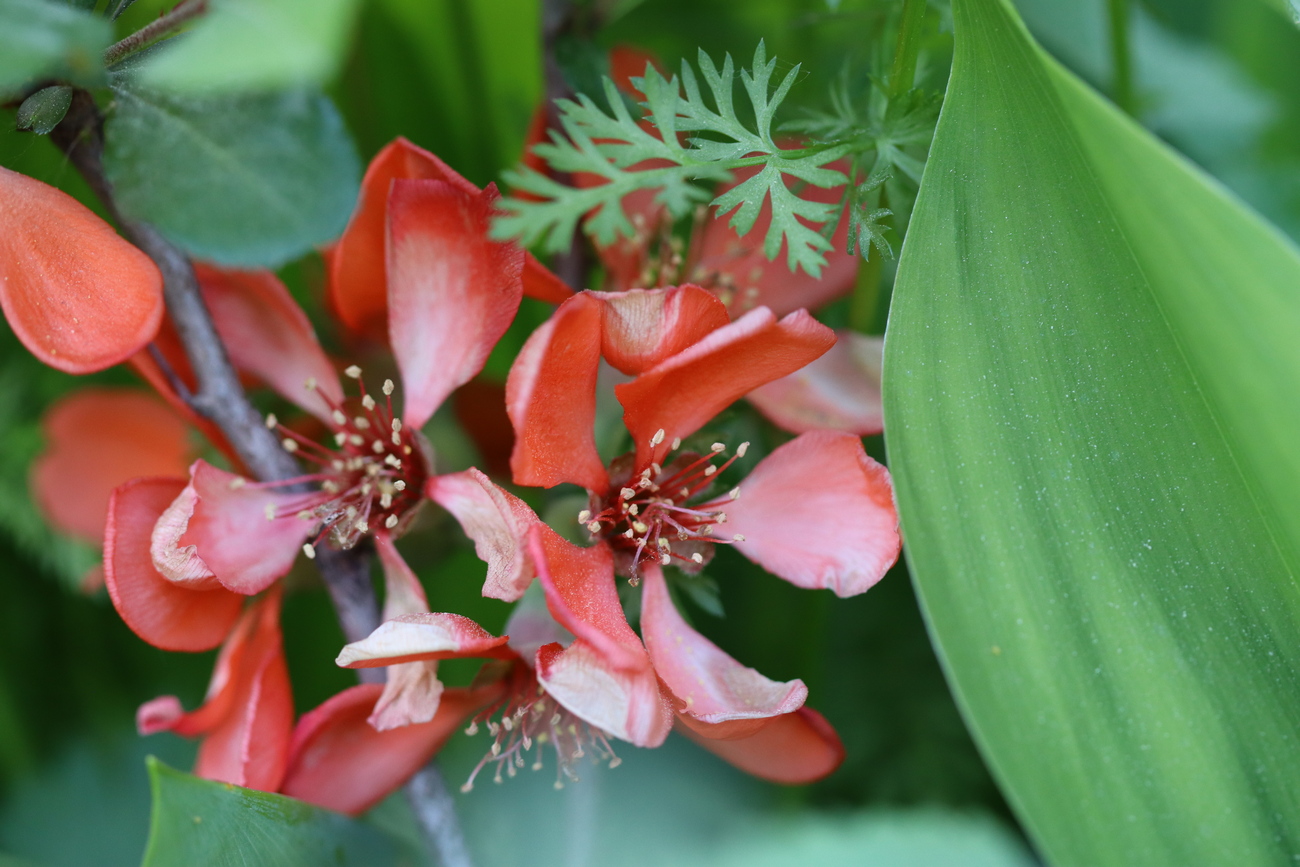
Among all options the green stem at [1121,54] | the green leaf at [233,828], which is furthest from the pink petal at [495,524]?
the green stem at [1121,54]

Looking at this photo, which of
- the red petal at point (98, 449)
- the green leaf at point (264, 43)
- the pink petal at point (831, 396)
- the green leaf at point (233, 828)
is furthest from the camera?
the red petal at point (98, 449)

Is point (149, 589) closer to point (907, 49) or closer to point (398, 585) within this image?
point (398, 585)

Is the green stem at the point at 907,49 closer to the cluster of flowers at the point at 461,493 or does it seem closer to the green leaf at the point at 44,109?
the cluster of flowers at the point at 461,493

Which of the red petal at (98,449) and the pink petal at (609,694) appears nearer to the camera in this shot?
the pink petal at (609,694)

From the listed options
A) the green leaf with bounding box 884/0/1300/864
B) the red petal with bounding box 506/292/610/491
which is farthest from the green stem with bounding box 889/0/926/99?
the red petal with bounding box 506/292/610/491

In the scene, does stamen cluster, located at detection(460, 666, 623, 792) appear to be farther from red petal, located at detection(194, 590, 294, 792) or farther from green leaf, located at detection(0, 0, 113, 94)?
green leaf, located at detection(0, 0, 113, 94)

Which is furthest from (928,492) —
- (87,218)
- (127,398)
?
(127,398)
